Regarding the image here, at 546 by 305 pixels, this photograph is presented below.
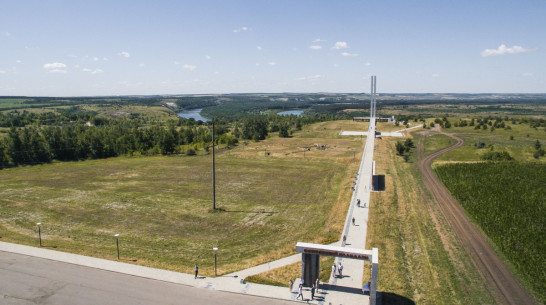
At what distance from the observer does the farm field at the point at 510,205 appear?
30852 millimetres

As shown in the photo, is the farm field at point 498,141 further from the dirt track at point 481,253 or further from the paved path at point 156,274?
the paved path at point 156,274

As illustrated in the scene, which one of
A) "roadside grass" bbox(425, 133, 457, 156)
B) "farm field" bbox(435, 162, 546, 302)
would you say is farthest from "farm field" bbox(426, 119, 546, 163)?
"farm field" bbox(435, 162, 546, 302)

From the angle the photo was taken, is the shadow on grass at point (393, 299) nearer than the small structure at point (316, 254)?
No

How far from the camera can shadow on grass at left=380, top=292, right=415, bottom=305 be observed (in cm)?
2384

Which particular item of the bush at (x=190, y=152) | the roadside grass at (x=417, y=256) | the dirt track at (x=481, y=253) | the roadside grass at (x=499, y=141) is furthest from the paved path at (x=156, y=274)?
the roadside grass at (x=499, y=141)

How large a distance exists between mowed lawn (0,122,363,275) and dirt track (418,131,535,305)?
1383cm

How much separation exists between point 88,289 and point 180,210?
838 inches

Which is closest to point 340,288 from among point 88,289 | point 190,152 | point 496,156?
point 88,289

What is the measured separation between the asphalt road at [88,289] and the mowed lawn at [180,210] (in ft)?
10.4

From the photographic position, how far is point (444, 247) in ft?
110

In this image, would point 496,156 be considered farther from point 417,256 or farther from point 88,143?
point 88,143

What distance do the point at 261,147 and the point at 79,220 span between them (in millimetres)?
72222

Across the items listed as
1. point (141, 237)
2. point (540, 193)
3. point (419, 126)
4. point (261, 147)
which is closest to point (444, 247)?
point (540, 193)

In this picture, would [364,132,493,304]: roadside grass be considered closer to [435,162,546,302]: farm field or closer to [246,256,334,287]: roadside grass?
[246,256,334,287]: roadside grass
